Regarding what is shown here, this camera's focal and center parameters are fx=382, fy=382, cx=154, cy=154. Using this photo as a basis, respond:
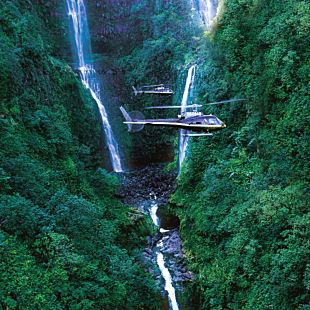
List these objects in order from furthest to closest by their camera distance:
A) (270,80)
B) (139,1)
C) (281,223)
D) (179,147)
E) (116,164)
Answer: (139,1) → (116,164) → (179,147) → (270,80) → (281,223)

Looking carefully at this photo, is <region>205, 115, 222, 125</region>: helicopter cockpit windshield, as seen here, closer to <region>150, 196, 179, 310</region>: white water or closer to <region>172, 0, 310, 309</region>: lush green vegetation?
<region>172, 0, 310, 309</region>: lush green vegetation

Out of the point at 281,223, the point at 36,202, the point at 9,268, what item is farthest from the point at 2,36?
the point at 281,223

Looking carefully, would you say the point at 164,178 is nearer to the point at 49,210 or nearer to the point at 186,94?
the point at 186,94

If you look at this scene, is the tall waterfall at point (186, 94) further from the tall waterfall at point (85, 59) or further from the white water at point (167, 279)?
the white water at point (167, 279)

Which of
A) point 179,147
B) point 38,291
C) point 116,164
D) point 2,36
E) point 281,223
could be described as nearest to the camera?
point 38,291

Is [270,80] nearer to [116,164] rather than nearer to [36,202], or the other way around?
[36,202]

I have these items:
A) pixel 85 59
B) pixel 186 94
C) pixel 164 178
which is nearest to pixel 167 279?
pixel 164 178
